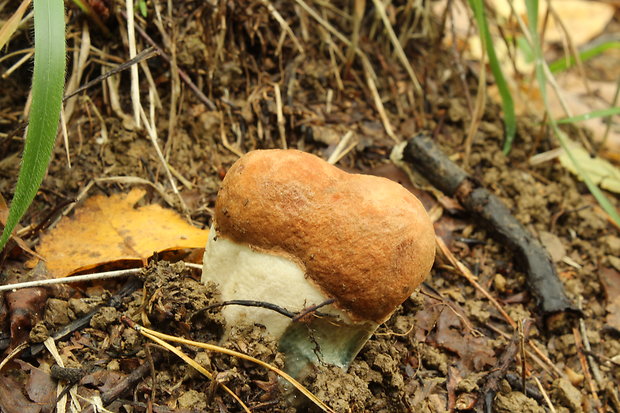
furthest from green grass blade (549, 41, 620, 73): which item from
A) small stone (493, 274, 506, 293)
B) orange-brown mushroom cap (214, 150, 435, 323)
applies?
orange-brown mushroom cap (214, 150, 435, 323)

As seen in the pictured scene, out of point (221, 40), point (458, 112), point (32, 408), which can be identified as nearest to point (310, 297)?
point (32, 408)

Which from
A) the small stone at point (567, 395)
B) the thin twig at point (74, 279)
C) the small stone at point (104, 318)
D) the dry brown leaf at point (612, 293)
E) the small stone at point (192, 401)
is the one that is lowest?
the dry brown leaf at point (612, 293)

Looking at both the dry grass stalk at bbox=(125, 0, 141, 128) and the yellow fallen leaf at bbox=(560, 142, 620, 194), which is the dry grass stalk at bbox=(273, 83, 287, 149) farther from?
the yellow fallen leaf at bbox=(560, 142, 620, 194)

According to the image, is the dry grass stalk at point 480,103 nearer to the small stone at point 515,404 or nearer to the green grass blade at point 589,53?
the green grass blade at point 589,53

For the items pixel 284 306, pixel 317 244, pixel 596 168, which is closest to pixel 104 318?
pixel 284 306

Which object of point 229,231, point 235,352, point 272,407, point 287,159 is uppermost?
point 287,159

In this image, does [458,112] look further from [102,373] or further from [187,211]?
[102,373]

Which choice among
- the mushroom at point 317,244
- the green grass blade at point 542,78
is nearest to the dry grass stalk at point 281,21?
the green grass blade at point 542,78
